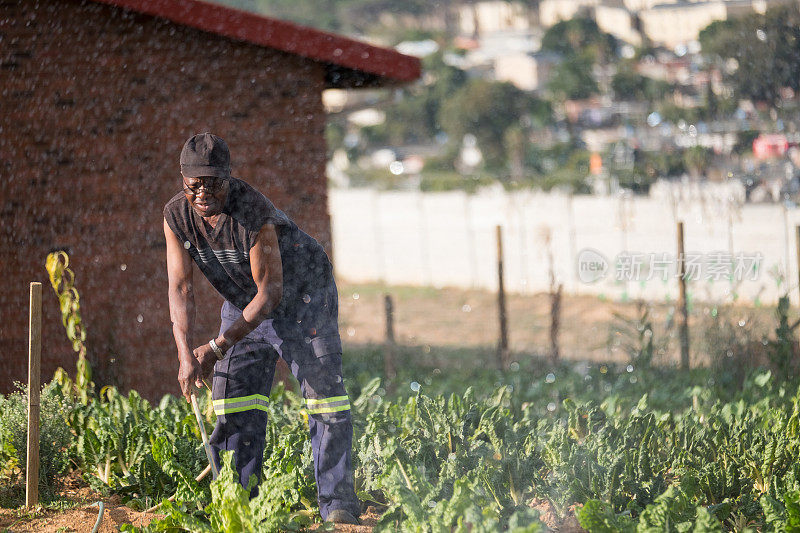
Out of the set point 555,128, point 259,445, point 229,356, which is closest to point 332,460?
point 259,445

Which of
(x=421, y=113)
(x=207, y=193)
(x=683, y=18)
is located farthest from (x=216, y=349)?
(x=421, y=113)

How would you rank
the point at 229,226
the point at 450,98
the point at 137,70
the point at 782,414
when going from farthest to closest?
the point at 450,98 → the point at 137,70 → the point at 782,414 → the point at 229,226

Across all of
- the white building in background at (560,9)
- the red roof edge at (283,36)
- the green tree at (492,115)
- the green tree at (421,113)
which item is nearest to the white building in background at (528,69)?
the white building in background at (560,9)

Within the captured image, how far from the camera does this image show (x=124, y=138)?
761 cm

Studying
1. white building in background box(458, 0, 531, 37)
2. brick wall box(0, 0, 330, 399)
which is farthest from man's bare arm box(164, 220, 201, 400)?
white building in background box(458, 0, 531, 37)

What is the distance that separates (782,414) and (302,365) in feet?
8.67

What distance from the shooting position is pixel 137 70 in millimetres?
7629

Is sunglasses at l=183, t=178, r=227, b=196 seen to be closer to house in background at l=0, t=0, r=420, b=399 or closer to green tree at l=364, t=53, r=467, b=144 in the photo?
house in background at l=0, t=0, r=420, b=399

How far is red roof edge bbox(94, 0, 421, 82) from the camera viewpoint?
7.49 metres

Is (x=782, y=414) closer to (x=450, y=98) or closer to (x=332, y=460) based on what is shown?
(x=332, y=460)

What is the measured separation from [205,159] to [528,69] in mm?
62555

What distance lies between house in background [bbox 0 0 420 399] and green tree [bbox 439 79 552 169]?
45419 mm

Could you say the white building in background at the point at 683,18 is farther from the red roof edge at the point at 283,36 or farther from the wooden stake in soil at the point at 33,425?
the wooden stake in soil at the point at 33,425

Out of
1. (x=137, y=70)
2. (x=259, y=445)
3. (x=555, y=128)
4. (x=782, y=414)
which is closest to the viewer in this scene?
(x=259, y=445)
